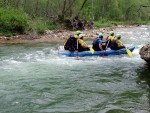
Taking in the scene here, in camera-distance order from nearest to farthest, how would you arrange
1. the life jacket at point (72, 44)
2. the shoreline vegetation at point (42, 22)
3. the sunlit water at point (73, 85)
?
1. the sunlit water at point (73, 85)
2. the life jacket at point (72, 44)
3. the shoreline vegetation at point (42, 22)

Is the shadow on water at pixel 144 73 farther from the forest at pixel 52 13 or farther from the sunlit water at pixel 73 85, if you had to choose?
the forest at pixel 52 13

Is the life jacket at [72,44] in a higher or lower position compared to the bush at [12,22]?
lower

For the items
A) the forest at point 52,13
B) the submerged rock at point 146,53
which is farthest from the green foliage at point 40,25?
the submerged rock at point 146,53

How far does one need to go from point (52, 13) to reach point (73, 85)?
28025mm

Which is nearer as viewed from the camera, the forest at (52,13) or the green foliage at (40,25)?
the forest at (52,13)

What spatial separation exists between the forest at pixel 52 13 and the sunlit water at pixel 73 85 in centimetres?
247

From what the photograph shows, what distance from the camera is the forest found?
2392 cm

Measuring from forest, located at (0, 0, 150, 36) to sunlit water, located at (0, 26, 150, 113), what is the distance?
2.47 metres

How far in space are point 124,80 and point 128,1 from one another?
59.1 m

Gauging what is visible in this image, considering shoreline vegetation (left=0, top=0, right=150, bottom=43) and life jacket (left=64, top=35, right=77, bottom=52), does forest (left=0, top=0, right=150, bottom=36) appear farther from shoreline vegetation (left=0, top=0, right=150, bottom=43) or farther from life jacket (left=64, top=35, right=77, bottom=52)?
life jacket (left=64, top=35, right=77, bottom=52)

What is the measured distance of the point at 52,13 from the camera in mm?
36500

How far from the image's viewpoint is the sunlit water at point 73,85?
24.0 feet

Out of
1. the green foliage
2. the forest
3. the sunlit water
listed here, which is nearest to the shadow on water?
the sunlit water

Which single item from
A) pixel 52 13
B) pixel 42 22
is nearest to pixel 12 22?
pixel 42 22
